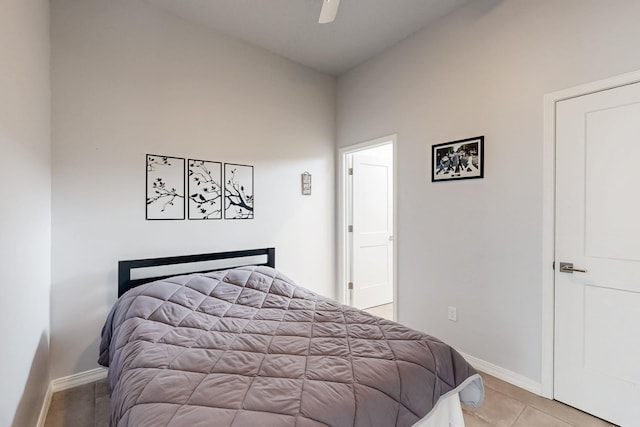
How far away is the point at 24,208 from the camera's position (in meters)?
1.55

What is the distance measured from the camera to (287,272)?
338 cm

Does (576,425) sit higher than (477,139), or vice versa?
(477,139)

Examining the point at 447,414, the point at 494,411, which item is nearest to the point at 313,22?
the point at 447,414

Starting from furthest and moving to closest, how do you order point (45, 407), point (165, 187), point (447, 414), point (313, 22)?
point (313, 22) < point (165, 187) < point (45, 407) < point (447, 414)

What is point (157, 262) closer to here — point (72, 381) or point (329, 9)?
point (72, 381)

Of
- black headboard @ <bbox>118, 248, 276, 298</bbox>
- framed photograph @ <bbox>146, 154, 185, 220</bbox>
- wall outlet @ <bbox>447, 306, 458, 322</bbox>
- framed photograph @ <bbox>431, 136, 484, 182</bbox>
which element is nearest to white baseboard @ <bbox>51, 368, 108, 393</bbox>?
black headboard @ <bbox>118, 248, 276, 298</bbox>

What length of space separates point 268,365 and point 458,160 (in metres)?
2.20

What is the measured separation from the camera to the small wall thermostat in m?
3.52

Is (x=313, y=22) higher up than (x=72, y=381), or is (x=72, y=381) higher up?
(x=313, y=22)

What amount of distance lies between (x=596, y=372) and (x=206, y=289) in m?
2.64

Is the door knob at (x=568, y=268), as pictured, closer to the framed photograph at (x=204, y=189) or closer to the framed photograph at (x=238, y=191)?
the framed photograph at (x=238, y=191)

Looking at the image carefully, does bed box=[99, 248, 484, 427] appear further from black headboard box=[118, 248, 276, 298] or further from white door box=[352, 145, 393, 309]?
white door box=[352, 145, 393, 309]

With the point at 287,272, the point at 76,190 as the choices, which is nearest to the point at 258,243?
the point at 287,272

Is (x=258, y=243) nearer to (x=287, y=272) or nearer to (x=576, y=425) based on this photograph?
(x=287, y=272)
